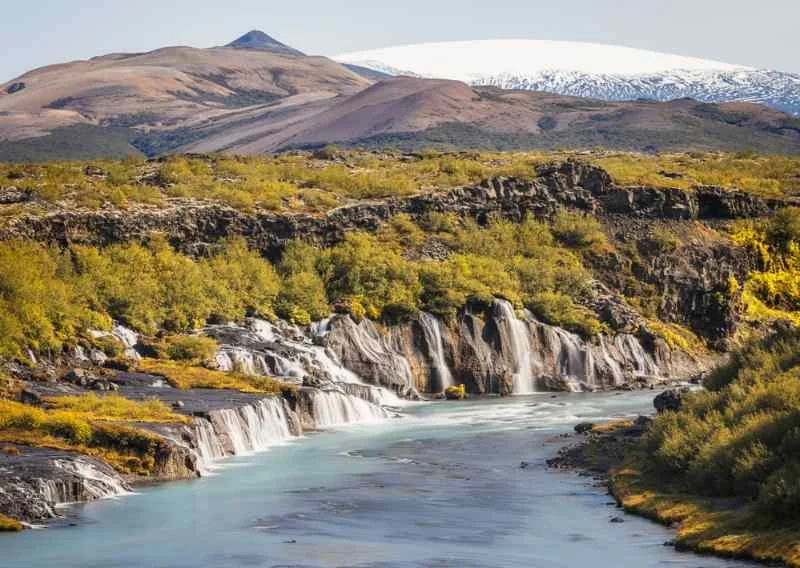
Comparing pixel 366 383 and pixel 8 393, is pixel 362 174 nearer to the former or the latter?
pixel 366 383

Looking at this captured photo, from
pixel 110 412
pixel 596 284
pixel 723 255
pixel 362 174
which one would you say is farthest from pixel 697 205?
pixel 110 412

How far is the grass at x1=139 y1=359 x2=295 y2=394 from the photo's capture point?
255 feet

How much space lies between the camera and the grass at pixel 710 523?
1718 inches

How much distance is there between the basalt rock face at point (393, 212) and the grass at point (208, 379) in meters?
16.2

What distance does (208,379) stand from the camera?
7938cm

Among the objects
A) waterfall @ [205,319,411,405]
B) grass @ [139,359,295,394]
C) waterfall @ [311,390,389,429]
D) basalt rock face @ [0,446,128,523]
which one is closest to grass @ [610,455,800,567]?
basalt rock face @ [0,446,128,523]

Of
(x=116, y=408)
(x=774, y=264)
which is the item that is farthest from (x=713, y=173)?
(x=116, y=408)

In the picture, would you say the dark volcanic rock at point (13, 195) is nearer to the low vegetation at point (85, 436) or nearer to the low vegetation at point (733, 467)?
the low vegetation at point (85, 436)

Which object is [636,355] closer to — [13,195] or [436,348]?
[436,348]

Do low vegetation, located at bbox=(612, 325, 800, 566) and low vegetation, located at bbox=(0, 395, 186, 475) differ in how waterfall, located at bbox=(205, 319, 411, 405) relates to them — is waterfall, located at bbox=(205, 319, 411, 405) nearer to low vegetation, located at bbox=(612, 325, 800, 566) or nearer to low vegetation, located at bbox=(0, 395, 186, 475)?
low vegetation, located at bbox=(0, 395, 186, 475)

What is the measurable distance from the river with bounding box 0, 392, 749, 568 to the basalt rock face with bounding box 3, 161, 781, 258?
3135 centimetres

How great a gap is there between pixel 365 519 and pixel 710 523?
11.3 meters

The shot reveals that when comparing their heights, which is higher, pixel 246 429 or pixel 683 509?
pixel 246 429

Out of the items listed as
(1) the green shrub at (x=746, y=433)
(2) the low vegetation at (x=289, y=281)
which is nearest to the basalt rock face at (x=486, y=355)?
(2) the low vegetation at (x=289, y=281)
